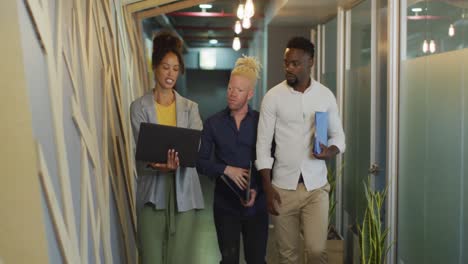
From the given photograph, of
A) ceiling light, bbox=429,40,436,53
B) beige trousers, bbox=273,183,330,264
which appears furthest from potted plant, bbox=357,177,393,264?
A: ceiling light, bbox=429,40,436,53

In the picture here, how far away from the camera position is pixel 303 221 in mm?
3178

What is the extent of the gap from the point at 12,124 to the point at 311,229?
1824 mm

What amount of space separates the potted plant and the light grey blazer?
1102 mm

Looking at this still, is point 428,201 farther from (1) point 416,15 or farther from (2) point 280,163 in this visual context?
(1) point 416,15

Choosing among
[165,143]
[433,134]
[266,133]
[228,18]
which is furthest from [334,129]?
[228,18]

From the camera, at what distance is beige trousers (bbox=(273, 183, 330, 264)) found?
10.2ft

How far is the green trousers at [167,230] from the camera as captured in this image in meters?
2.97

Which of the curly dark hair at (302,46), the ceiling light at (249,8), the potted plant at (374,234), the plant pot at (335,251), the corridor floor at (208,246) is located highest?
the ceiling light at (249,8)

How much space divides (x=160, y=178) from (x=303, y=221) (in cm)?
86

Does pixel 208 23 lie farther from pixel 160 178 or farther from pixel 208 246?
pixel 160 178

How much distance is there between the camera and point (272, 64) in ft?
26.5

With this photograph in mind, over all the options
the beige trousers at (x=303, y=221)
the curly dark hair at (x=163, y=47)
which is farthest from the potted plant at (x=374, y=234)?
the curly dark hair at (x=163, y=47)

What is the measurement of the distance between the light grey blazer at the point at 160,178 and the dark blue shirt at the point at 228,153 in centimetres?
10

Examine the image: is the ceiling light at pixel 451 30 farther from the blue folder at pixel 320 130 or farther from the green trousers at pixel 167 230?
the green trousers at pixel 167 230
